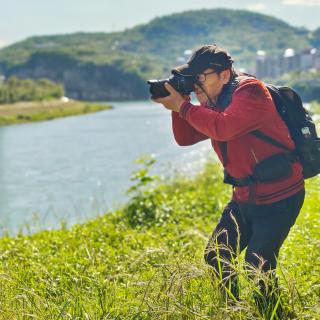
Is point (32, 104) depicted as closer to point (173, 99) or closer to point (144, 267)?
point (144, 267)

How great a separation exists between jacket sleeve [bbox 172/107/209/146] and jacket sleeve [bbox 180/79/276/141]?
445mm

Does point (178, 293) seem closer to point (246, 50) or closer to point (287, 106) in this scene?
point (287, 106)

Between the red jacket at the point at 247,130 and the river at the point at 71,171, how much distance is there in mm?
3824

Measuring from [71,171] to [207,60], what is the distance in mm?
20534

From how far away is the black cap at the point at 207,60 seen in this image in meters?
2.81

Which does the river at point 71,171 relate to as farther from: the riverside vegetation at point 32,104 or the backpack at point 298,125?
the riverside vegetation at point 32,104

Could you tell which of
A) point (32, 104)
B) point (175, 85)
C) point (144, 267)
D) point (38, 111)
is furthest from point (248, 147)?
point (32, 104)

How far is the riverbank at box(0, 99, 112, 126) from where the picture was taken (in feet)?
213

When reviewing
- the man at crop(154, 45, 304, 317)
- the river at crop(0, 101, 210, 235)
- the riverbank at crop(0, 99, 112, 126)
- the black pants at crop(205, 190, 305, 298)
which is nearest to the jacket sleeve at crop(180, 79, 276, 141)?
the man at crop(154, 45, 304, 317)

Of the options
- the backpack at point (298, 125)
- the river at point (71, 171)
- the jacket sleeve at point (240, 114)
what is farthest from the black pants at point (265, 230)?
the river at point (71, 171)

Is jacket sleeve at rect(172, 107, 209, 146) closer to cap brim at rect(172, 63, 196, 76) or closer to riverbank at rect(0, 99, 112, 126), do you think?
cap brim at rect(172, 63, 196, 76)

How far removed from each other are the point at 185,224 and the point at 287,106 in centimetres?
396

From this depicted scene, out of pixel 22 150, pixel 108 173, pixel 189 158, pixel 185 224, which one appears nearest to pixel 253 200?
pixel 185 224

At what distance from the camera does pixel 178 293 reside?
261 cm
